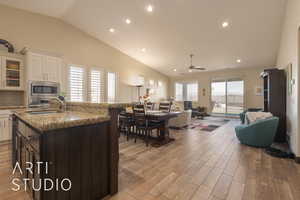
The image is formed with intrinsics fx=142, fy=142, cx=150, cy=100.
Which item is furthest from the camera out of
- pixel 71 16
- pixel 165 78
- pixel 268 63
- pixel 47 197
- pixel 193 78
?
pixel 165 78

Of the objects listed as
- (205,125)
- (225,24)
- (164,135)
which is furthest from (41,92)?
(205,125)

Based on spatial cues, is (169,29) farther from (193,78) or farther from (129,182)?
(193,78)

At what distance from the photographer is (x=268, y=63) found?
6848 mm

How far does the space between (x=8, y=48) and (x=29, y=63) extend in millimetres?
680

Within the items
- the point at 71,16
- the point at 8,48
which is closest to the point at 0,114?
the point at 8,48

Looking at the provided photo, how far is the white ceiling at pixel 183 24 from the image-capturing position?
380cm

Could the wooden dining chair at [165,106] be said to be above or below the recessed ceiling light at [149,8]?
below

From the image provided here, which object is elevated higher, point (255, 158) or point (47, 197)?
point (47, 197)

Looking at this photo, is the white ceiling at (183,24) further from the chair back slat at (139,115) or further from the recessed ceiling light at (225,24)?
the chair back slat at (139,115)

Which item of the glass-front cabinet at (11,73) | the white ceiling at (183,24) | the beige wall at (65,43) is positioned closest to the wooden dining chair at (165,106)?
the white ceiling at (183,24)

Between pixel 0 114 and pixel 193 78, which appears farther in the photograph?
pixel 193 78

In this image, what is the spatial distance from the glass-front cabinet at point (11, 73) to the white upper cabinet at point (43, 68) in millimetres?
300

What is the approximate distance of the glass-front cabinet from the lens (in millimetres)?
A: 3555

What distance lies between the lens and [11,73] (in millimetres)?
3695
